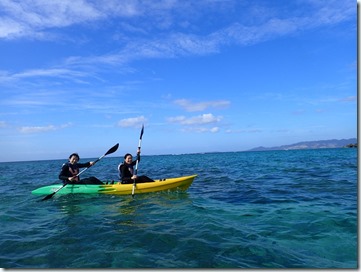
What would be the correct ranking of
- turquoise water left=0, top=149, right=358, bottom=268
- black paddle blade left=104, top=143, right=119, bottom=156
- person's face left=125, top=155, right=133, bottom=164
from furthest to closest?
black paddle blade left=104, top=143, right=119, bottom=156 < person's face left=125, top=155, right=133, bottom=164 < turquoise water left=0, top=149, right=358, bottom=268

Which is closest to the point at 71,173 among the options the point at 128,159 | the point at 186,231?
the point at 128,159

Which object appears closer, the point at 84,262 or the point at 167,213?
the point at 84,262

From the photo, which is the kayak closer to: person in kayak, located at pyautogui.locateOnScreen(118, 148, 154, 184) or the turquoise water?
person in kayak, located at pyautogui.locateOnScreen(118, 148, 154, 184)

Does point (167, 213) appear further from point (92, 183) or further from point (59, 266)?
point (92, 183)

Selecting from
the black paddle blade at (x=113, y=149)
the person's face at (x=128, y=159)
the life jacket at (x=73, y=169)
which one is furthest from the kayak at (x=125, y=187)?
the black paddle blade at (x=113, y=149)

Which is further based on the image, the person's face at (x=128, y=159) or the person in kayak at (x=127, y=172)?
the person's face at (x=128, y=159)

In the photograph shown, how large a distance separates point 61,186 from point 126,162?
3285 mm

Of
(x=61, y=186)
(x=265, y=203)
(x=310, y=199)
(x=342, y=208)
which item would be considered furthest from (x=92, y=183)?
(x=342, y=208)

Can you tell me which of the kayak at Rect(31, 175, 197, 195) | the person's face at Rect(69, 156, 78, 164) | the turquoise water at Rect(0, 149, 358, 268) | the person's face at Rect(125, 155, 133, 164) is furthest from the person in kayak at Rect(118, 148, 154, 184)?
the person's face at Rect(69, 156, 78, 164)

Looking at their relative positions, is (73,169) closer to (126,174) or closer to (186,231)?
(126,174)

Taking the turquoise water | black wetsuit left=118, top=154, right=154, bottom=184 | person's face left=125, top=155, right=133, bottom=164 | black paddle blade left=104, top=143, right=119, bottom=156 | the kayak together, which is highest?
black paddle blade left=104, top=143, right=119, bottom=156

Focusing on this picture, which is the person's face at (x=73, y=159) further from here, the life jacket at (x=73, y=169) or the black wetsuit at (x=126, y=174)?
the black wetsuit at (x=126, y=174)

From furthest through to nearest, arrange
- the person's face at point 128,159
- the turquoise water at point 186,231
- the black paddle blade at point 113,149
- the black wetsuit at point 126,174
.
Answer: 1. the black paddle blade at point 113,149
2. the person's face at point 128,159
3. the black wetsuit at point 126,174
4. the turquoise water at point 186,231

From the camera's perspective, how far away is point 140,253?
6.34 meters
